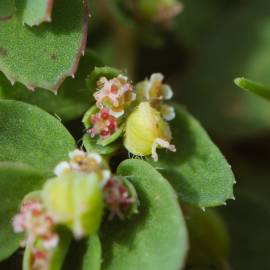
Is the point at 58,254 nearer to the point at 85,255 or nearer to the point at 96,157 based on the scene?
the point at 85,255

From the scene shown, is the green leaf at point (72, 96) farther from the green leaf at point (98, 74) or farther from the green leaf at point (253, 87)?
the green leaf at point (253, 87)

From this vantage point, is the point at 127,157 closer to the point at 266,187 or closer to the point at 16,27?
the point at 16,27

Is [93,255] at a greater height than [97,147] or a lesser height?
lesser

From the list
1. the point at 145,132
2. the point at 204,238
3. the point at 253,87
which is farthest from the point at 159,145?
the point at 204,238

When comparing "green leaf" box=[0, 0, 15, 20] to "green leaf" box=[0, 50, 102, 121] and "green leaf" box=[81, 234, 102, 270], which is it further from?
"green leaf" box=[81, 234, 102, 270]

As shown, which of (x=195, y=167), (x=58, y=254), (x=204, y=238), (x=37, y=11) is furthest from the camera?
(x=204, y=238)

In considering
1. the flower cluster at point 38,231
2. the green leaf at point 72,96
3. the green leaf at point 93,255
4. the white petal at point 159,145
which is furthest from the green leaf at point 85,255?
the green leaf at point 72,96

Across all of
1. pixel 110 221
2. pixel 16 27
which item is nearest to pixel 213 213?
pixel 110 221
